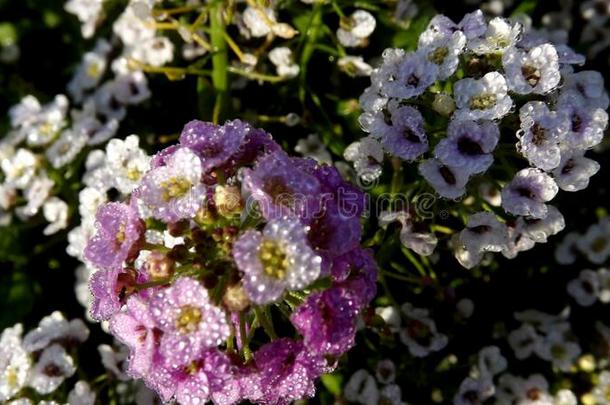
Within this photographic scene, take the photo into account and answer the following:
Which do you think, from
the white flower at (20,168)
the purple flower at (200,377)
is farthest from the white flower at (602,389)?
the white flower at (20,168)

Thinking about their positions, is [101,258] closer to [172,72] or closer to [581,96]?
[172,72]

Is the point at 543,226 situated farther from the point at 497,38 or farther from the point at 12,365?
the point at 12,365

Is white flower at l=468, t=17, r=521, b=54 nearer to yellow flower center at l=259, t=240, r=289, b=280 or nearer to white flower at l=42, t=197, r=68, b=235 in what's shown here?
yellow flower center at l=259, t=240, r=289, b=280

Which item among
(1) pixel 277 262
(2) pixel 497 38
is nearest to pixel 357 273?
(1) pixel 277 262

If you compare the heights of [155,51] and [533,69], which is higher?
[533,69]

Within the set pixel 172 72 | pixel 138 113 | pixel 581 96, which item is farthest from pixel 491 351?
pixel 138 113

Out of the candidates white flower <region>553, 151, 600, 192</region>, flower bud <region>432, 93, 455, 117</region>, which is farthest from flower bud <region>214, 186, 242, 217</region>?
white flower <region>553, 151, 600, 192</region>

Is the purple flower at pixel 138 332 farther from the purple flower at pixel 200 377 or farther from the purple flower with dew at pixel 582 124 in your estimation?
the purple flower with dew at pixel 582 124
